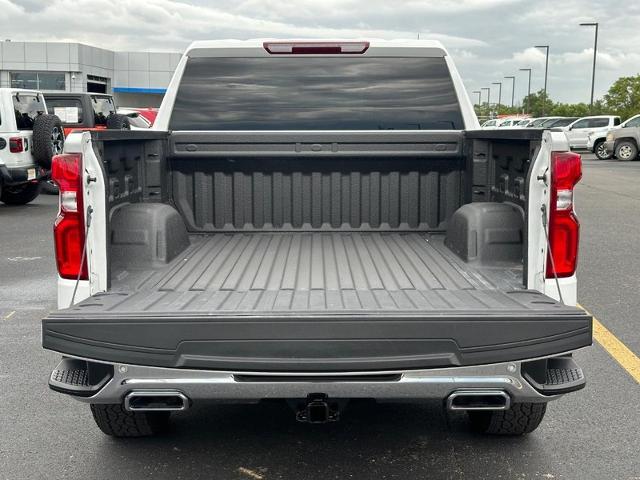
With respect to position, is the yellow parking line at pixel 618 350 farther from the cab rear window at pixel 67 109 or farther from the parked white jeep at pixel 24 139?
the cab rear window at pixel 67 109

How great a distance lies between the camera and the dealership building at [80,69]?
65125mm

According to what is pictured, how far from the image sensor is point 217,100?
511 cm

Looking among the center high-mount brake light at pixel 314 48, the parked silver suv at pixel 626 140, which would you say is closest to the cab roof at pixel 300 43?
the center high-mount brake light at pixel 314 48

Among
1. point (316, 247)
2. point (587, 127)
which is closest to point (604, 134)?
point (587, 127)

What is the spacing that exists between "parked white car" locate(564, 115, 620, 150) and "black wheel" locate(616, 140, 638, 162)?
355 cm

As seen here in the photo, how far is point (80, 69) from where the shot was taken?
65.8 meters

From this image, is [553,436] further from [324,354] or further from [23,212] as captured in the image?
[23,212]

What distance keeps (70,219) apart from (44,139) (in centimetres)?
1092

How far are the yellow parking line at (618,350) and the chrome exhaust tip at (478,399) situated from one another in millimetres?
2175

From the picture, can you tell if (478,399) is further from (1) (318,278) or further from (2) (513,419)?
(1) (318,278)

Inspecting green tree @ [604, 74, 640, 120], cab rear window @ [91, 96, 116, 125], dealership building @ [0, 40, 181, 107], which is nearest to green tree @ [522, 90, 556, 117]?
green tree @ [604, 74, 640, 120]

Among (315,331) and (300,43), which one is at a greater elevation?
(300,43)

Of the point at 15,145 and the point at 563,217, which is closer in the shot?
the point at 563,217

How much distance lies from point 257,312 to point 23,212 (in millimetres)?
12348
